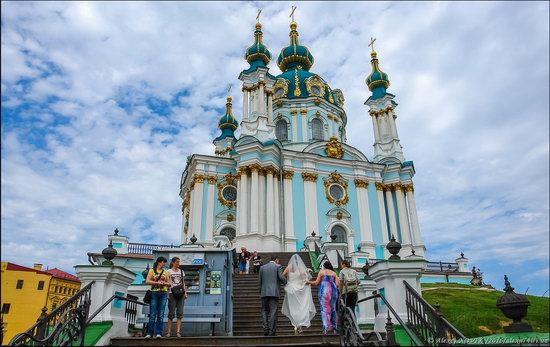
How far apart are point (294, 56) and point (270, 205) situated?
18053 mm

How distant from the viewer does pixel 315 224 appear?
28266 mm

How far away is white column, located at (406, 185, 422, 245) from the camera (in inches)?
1235

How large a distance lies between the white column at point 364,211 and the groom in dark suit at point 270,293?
21.4m

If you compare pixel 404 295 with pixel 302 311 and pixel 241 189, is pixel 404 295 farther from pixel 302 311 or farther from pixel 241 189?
pixel 241 189

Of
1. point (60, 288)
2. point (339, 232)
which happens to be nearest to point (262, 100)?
point (339, 232)

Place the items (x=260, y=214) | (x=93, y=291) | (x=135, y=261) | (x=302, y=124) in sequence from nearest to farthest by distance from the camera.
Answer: (x=93, y=291)
(x=135, y=261)
(x=260, y=214)
(x=302, y=124)

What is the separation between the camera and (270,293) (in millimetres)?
8461

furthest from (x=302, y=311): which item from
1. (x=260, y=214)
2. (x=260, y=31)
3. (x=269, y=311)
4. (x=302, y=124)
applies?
(x=260, y=31)

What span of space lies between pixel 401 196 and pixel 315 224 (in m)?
8.01

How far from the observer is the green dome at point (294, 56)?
39.6 metres

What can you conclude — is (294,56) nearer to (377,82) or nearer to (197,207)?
(377,82)

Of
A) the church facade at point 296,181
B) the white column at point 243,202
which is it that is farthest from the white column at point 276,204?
the white column at point 243,202

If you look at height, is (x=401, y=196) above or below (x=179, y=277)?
above

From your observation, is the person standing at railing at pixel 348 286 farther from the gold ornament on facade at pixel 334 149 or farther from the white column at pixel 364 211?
the gold ornament on facade at pixel 334 149
